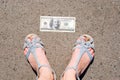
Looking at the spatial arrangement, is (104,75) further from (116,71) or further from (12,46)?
(12,46)

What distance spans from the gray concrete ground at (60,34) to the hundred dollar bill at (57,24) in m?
0.03

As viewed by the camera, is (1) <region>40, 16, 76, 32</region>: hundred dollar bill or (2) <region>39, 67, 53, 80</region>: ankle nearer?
(2) <region>39, 67, 53, 80</region>: ankle

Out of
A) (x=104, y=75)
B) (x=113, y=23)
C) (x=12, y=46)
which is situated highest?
(x=113, y=23)

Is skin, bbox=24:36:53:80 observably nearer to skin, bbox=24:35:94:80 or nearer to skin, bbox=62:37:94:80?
skin, bbox=24:35:94:80

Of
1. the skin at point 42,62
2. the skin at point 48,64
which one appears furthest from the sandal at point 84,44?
the skin at point 42,62

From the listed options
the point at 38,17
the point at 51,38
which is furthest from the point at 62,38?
the point at 38,17

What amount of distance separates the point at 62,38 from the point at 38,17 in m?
0.26

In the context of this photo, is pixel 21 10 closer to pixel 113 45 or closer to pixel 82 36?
pixel 82 36

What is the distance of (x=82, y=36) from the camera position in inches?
82.7

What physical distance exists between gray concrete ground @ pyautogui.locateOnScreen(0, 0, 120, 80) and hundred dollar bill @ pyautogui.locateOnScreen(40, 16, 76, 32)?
0.11 feet

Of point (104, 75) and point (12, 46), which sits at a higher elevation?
point (12, 46)

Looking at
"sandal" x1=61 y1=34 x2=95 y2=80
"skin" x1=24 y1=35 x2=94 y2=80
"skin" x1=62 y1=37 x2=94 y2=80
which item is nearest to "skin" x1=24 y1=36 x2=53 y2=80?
"skin" x1=24 y1=35 x2=94 y2=80

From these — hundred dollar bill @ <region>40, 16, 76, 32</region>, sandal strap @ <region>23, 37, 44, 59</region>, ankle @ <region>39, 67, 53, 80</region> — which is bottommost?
ankle @ <region>39, 67, 53, 80</region>

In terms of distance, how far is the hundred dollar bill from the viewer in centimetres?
214
